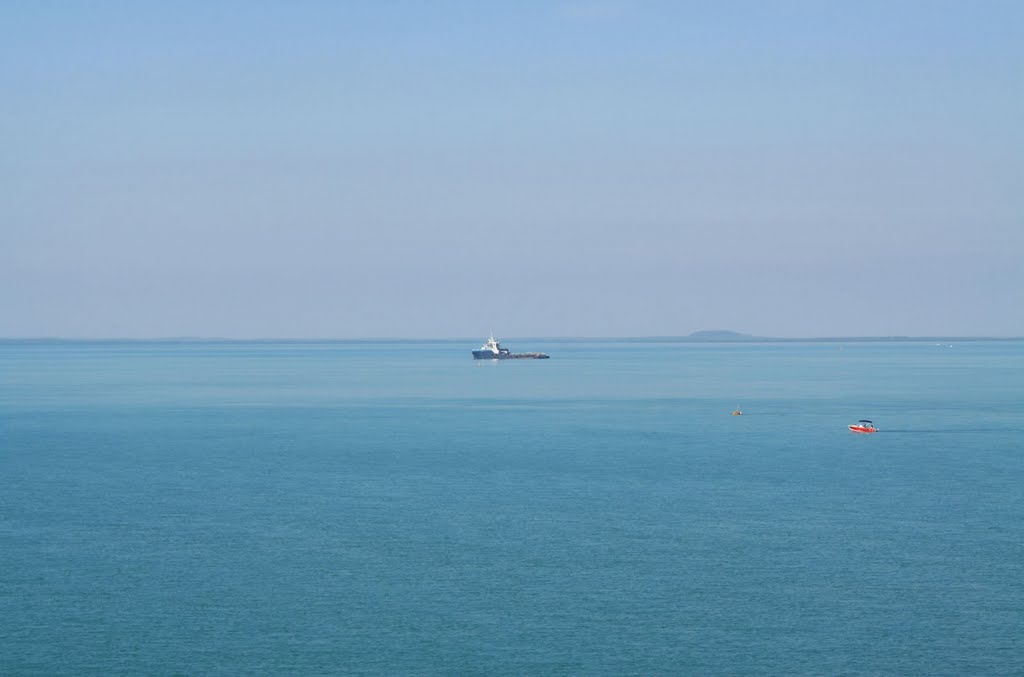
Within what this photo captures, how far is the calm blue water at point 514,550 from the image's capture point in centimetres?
3075

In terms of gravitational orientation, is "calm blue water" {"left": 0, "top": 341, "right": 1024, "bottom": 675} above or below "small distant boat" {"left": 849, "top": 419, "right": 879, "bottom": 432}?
below

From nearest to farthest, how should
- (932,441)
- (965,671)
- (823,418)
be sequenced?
(965,671)
(932,441)
(823,418)

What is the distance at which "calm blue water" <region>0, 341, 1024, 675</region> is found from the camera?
30.8 m

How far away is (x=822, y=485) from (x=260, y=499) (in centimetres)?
2726

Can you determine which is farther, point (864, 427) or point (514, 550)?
point (864, 427)

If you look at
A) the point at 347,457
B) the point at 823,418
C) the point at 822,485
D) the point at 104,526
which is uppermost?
the point at 823,418

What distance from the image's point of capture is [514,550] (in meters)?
41.3

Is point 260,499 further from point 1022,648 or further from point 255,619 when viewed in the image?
point 1022,648

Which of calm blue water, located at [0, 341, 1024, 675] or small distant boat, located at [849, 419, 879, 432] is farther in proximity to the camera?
small distant boat, located at [849, 419, 879, 432]

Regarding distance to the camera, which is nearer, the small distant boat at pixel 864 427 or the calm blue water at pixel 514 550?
the calm blue water at pixel 514 550

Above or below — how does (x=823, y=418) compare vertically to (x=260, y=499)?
above

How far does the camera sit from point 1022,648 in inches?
1198

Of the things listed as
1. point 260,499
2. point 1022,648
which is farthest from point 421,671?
point 260,499

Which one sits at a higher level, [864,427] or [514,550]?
[864,427]
